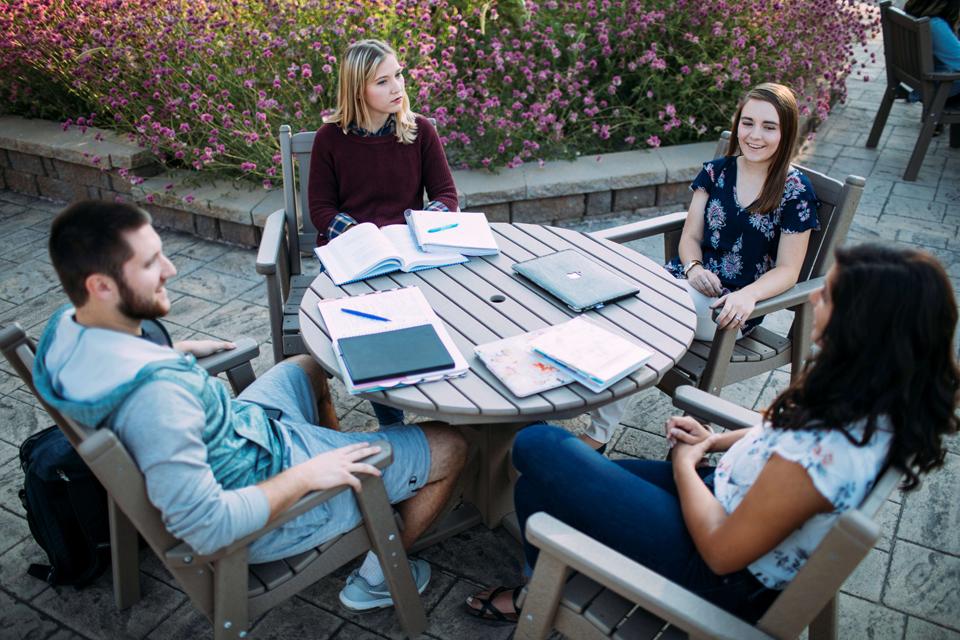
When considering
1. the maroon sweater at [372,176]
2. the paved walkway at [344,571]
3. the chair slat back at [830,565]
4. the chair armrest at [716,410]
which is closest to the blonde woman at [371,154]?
the maroon sweater at [372,176]

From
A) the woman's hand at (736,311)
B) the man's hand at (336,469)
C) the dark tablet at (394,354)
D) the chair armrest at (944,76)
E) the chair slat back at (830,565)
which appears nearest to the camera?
the chair slat back at (830,565)

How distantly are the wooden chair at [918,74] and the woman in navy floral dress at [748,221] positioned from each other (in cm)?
297

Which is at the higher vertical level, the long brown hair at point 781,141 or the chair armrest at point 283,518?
the long brown hair at point 781,141

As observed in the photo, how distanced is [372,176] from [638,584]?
2.13 metres

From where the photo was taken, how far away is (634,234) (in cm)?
301

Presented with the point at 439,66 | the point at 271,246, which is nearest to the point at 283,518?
the point at 271,246

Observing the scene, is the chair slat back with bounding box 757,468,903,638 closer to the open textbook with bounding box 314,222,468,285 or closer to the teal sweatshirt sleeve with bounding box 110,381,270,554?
the teal sweatshirt sleeve with bounding box 110,381,270,554

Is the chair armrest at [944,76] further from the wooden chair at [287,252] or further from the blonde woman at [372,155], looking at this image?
the wooden chair at [287,252]

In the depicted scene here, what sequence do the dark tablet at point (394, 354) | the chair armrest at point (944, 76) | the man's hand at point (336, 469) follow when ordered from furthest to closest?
the chair armrest at point (944, 76), the dark tablet at point (394, 354), the man's hand at point (336, 469)

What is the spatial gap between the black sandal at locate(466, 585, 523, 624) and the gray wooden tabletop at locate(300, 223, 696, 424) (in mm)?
669

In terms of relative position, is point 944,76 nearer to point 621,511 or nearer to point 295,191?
point 295,191

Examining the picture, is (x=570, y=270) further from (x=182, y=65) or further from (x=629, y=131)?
(x=182, y=65)

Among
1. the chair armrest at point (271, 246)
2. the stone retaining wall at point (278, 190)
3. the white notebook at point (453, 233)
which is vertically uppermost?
the white notebook at point (453, 233)

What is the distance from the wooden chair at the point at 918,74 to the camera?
5.02 metres
